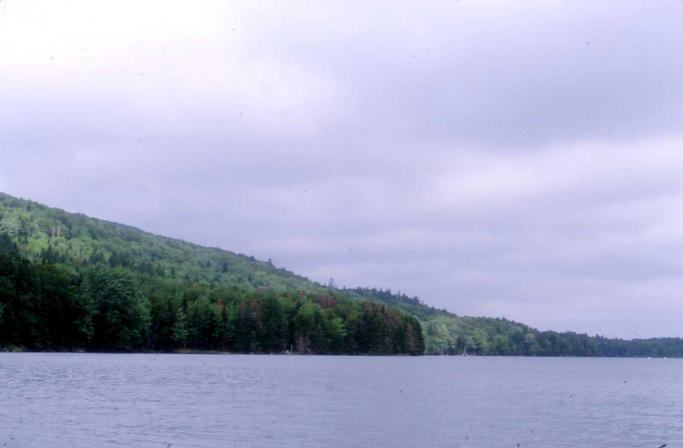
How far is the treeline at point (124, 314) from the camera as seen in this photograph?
414ft

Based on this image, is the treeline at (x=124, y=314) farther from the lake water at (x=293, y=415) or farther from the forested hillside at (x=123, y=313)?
the lake water at (x=293, y=415)

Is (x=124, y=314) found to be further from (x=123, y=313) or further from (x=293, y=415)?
(x=293, y=415)

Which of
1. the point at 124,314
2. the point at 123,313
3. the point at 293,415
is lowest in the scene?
the point at 293,415

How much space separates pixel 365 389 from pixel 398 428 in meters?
30.1

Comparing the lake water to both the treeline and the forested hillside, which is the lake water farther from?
the treeline

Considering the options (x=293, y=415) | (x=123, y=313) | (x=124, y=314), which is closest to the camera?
(x=293, y=415)

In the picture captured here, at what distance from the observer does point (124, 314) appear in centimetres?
14700

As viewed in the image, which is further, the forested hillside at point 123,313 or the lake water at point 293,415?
the forested hillside at point 123,313

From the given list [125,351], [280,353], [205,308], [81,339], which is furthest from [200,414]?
[280,353]

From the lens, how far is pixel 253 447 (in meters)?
34.9

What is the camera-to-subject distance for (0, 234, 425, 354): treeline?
126312 mm

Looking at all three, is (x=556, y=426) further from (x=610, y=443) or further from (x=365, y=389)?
(x=365, y=389)

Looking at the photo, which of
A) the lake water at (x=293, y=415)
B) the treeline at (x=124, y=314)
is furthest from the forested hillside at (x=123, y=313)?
the lake water at (x=293, y=415)

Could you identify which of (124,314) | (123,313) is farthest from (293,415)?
(123,313)
